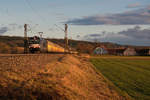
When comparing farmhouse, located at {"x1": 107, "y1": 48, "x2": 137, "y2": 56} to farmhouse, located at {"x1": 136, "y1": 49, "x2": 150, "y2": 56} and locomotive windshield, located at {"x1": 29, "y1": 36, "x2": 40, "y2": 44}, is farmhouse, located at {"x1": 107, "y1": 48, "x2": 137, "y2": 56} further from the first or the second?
locomotive windshield, located at {"x1": 29, "y1": 36, "x2": 40, "y2": 44}

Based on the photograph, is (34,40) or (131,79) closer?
(131,79)

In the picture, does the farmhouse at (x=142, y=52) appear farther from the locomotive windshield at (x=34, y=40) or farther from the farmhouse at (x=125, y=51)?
the locomotive windshield at (x=34, y=40)

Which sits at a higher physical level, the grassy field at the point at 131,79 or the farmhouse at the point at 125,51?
the grassy field at the point at 131,79

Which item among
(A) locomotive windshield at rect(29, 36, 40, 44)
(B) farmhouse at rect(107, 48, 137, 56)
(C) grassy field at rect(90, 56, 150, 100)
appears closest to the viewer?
(C) grassy field at rect(90, 56, 150, 100)

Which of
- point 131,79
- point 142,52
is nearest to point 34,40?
point 131,79

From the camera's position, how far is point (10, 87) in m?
9.11

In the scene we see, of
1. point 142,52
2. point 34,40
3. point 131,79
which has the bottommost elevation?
point 142,52

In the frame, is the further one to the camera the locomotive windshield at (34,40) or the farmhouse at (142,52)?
the farmhouse at (142,52)

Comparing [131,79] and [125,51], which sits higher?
[131,79]

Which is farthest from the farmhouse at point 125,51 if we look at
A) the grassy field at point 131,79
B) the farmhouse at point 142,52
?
the grassy field at point 131,79

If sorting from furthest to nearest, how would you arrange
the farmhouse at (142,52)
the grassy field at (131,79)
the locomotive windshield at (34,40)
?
the farmhouse at (142,52)
the locomotive windshield at (34,40)
the grassy field at (131,79)

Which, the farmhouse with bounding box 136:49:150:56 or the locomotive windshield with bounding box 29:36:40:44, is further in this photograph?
the farmhouse with bounding box 136:49:150:56

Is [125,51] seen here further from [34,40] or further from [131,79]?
[131,79]

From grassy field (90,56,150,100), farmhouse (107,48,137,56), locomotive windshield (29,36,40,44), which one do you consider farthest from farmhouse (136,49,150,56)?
grassy field (90,56,150,100)
